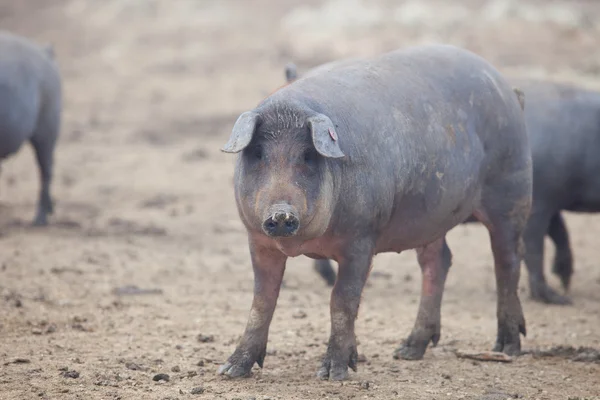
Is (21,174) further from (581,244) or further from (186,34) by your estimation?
(186,34)

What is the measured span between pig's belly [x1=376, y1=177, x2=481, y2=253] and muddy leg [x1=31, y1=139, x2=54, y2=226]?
5.34 meters

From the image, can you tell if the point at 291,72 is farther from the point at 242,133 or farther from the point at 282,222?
the point at 282,222

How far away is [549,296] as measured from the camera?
815cm

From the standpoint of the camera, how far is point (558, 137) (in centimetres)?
827

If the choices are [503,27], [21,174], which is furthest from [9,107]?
[503,27]

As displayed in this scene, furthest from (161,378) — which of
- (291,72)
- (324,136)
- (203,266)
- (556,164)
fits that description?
(556,164)

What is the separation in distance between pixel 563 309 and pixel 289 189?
12.8 feet

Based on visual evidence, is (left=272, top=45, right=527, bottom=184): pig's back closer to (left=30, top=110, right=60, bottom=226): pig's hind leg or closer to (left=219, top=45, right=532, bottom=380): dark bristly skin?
(left=219, top=45, right=532, bottom=380): dark bristly skin

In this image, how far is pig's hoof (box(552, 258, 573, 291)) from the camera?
8.66m

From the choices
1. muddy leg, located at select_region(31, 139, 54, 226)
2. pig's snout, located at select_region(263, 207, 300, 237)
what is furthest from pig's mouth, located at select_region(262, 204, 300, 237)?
muddy leg, located at select_region(31, 139, 54, 226)

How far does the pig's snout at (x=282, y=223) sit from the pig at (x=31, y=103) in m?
5.25

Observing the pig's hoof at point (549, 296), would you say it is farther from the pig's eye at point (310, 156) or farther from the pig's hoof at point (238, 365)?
the pig's eye at point (310, 156)

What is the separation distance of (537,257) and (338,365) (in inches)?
135

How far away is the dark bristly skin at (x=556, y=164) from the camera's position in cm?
819
